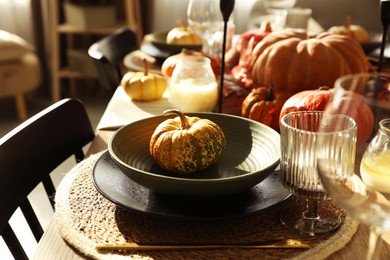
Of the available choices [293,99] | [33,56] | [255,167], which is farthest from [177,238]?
[33,56]

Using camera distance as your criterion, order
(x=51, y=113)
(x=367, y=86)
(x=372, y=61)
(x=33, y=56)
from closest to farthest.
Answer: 1. (x=367, y=86)
2. (x=51, y=113)
3. (x=372, y=61)
4. (x=33, y=56)

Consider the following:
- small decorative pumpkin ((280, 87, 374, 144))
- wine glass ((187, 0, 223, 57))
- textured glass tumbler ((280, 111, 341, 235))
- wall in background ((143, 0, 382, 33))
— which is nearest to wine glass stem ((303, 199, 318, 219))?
textured glass tumbler ((280, 111, 341, 235))

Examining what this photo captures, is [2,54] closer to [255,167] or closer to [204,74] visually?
[204,74]

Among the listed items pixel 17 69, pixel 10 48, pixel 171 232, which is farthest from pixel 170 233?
pixel 17 69

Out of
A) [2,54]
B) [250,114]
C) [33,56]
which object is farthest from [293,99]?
[33,56]

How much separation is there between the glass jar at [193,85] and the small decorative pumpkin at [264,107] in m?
0.13

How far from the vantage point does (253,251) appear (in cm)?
64

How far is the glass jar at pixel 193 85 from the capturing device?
1.16 m

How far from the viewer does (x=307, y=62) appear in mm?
1163

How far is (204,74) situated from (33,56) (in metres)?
2.37

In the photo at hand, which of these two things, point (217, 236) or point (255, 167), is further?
point (255, 167)

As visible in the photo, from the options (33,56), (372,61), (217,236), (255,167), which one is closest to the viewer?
(217,236)

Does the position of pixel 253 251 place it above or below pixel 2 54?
above

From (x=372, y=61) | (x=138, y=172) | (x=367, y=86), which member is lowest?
(x=372, y=61)
